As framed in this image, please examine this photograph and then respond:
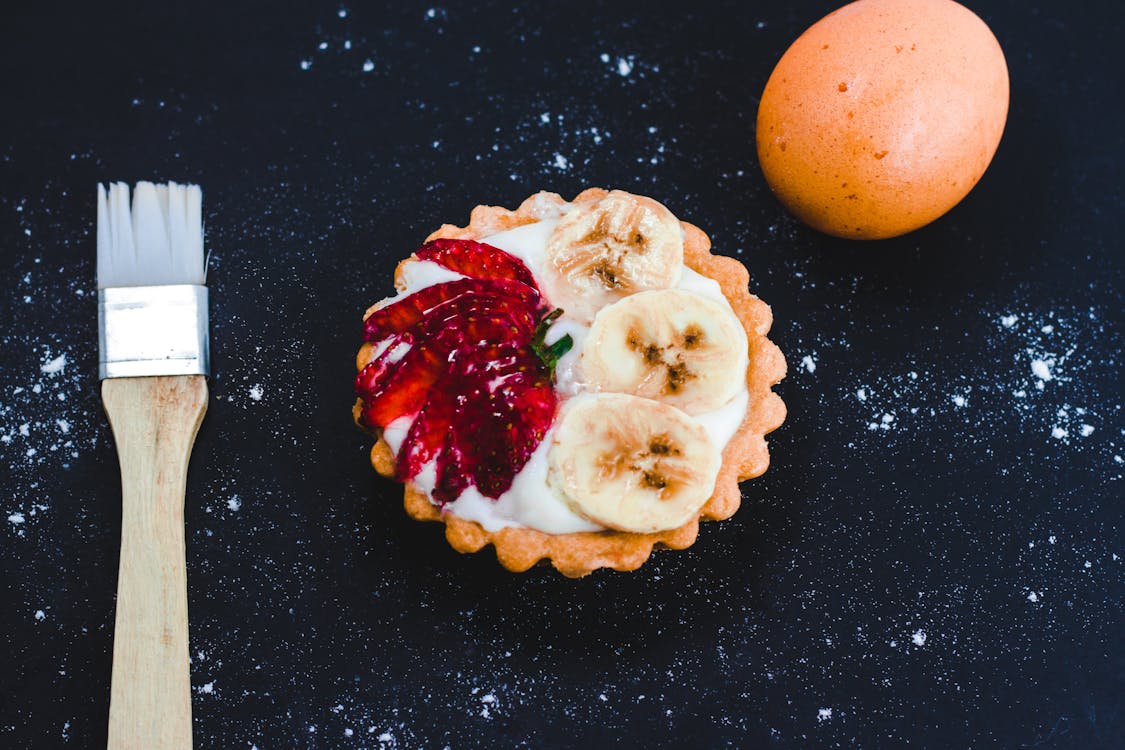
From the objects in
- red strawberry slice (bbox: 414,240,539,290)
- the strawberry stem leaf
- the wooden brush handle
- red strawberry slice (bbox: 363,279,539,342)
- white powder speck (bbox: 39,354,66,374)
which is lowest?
the wooden brush handle

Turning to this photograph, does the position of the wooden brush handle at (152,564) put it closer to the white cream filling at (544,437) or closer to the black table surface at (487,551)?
the black table surface at (487,551)

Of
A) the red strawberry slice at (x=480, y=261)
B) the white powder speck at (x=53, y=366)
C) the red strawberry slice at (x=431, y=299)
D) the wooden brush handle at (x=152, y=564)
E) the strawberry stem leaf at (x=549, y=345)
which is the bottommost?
the wooden brush handle at (x=152, y=564)

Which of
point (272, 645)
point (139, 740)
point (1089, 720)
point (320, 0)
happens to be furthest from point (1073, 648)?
point (320, 0)

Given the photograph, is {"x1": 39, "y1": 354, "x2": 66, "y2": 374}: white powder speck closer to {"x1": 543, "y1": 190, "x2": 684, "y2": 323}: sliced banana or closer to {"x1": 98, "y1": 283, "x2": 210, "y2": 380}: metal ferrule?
{"x1": 98, "y1": 283, "x2": 210, "y2": 380}: metal ferrule

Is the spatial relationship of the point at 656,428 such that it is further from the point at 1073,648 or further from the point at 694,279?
the point at 1073,648

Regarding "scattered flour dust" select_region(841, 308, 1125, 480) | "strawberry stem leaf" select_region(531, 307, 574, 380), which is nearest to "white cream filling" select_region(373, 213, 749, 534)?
"strawberry stem leaf" select_region(531, 307, 574, 380)

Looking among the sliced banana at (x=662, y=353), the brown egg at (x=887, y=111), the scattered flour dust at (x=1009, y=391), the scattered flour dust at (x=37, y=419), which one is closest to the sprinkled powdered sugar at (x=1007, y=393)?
the scattered flour dust at (x=1009, y=391)

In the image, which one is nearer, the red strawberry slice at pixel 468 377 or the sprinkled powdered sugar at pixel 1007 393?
the red strawberry slice at pixel 468 377
